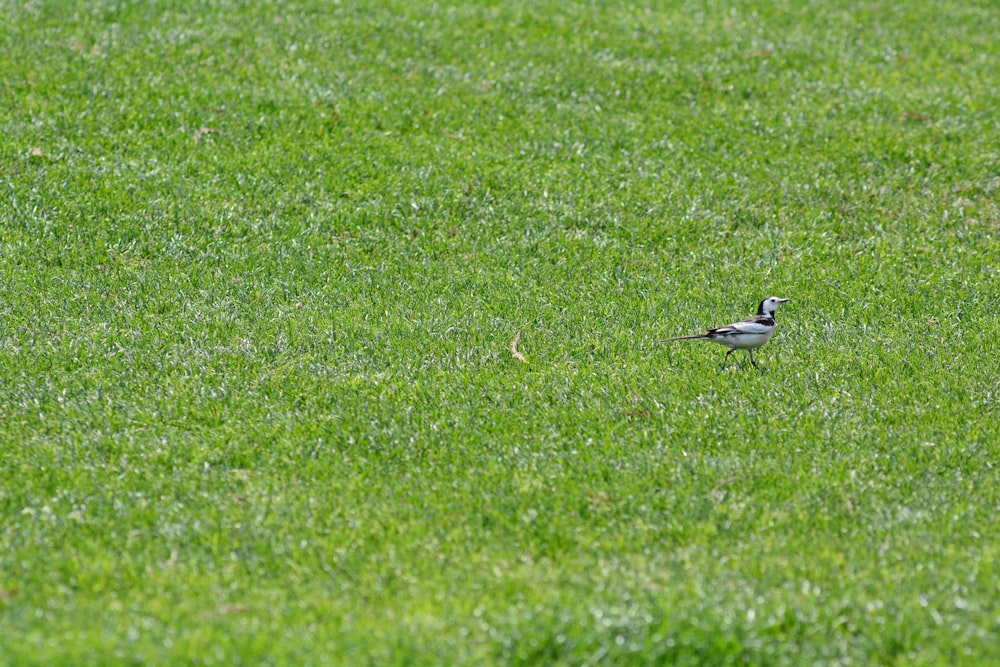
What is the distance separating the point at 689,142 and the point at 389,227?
4802mm

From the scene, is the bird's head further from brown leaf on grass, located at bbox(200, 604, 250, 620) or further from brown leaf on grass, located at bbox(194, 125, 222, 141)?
brown leaf on grass, located at bbox(194, 125, 222, 141)

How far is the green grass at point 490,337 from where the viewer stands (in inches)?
246

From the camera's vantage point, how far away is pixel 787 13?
20469 millimetres

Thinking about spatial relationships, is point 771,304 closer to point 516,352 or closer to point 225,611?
point 516,352

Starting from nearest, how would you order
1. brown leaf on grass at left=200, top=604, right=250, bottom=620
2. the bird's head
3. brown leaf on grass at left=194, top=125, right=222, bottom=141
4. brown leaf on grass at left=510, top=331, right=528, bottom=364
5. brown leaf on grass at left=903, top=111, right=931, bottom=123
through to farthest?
Result: 1. brown leaf on grass at left=200, top=604, right=250, bottom=620
2. brown leaf on grass at left=510, top=331, right=528, bottom=364
3. the bird's head
4. brown leaf on grass at left=194, top=125, right=222, bottom=141
5. brown leaf on grass at left=903, top=111, right=931, bottom=123

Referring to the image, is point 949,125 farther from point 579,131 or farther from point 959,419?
point 959,419

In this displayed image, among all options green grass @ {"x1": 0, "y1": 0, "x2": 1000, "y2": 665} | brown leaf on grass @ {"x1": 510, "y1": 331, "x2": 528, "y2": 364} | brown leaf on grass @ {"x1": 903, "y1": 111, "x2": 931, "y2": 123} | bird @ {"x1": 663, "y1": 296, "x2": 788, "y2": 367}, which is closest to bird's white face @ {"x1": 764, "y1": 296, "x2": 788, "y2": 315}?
green grass @ {"x1": 0, "y1": 0, "x2": 1000, "y2": 665}

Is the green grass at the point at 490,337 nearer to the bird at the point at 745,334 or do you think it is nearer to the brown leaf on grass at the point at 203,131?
the brown leaf on grass at the point at 203,131

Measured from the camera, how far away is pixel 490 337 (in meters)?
10.4

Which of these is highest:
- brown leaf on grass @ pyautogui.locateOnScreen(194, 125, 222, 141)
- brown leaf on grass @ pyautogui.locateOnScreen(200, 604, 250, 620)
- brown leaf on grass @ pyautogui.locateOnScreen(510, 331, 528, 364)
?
brown leaf on grass @ pyautogui.locateOnScreen(194, 125, 222, 141)

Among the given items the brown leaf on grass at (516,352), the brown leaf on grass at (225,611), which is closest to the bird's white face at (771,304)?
the brown leaf on grass at (516,352)

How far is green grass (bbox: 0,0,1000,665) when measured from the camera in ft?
20.5

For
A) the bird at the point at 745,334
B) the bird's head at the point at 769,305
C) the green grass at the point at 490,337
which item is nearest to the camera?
the green grass at the point at 490,337

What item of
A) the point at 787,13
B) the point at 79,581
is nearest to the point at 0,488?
the point at 79,581
